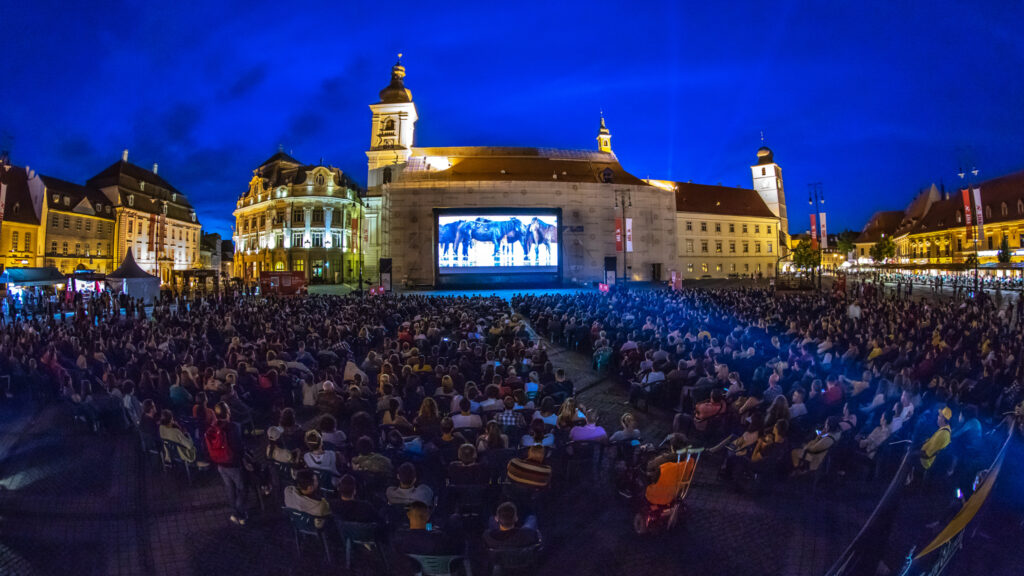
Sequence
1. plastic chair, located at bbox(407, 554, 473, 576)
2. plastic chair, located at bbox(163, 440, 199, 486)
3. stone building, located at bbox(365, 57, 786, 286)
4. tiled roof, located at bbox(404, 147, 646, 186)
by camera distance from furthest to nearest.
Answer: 1. tiled roof, located at bbox(404, 147, 646, 186)
2. stone building, located at bbox(365, 57, 786, 286)
3. plastic chair, located at bbox(163, 440, 199, 486)
4. plastic chair, located at bbox(407, 554, 473, 576)

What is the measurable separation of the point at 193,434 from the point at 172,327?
1136cm

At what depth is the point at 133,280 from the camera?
29.5m

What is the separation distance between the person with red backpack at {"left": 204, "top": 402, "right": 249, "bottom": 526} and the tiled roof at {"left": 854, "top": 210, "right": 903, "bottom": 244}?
365 ft

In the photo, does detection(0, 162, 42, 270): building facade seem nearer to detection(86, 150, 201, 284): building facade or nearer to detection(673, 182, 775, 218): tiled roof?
detection(86, 150, 201, 284): building facade

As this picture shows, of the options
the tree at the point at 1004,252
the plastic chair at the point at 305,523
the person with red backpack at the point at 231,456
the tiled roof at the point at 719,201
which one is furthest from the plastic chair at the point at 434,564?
the tree at the point at 1004,252

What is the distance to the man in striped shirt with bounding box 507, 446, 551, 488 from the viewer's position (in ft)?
17.3

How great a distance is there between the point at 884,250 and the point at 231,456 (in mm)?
101681

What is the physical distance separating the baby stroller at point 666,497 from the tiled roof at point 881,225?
109 metres

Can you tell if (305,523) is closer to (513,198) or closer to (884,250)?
(513,198)

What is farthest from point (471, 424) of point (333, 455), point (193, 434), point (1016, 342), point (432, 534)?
point (1016, 342)

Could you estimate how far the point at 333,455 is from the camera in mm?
5355

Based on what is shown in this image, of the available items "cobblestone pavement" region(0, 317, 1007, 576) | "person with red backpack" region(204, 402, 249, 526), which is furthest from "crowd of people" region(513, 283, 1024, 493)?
"person with red backpack" region(204, 402, 249, 526)

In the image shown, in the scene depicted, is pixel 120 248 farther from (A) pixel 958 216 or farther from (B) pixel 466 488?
(A) pixel 958 216

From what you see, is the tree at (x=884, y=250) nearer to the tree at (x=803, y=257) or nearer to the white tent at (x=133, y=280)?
the tree at (x=803, y=257)
